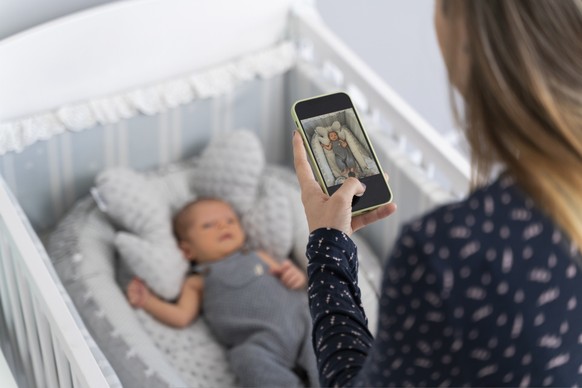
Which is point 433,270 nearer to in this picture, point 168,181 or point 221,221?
point 221,221

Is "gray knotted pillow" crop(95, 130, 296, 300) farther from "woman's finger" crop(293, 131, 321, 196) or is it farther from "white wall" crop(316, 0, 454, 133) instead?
"woman's finger" crop(293, 131, 321, 196)

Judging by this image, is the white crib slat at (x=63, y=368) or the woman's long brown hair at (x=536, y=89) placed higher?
the woman's long brown hair at (x=536, y=89)

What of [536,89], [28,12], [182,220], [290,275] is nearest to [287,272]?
[290,275]

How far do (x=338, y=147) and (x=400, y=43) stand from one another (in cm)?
108

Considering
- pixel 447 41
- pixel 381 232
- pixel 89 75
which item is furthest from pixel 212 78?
pixel 447 41

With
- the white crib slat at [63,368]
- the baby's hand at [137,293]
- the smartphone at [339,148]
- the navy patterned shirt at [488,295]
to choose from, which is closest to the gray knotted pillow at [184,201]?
the baby's hand at [137,293]

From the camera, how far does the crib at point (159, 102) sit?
1622mm

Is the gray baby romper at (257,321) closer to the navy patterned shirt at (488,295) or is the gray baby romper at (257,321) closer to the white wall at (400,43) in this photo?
the white wall at (400,43)

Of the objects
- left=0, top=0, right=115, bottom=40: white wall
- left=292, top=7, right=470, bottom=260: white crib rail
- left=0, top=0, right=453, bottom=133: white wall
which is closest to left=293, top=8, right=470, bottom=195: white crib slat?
left=292, top=7, right=470, bottom=260: white crib rail

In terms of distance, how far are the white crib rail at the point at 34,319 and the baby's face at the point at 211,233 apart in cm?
36

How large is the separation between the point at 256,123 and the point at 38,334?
72 cm

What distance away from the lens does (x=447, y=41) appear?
2.56 feet

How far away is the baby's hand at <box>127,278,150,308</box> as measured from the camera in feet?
5.40

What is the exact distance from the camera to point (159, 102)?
179cm
